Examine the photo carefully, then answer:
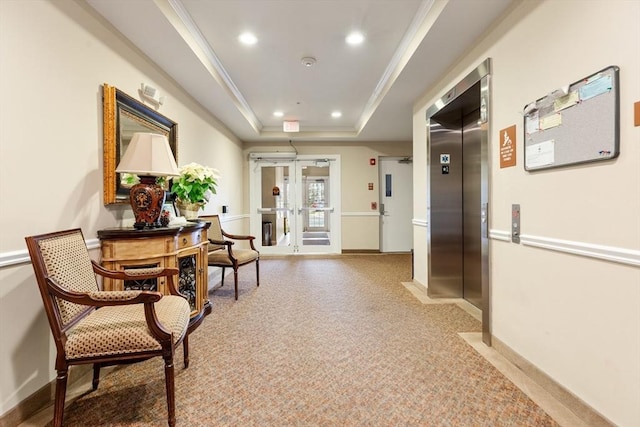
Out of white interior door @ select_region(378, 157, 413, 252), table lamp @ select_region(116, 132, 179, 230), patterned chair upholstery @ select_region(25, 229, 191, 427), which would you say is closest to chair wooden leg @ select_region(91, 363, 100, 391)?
patterned chair upholstery @ select_region(25, 229, 191, 427)

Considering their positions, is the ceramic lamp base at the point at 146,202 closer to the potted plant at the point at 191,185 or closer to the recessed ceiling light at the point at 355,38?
the potted plant at the point at 191,185

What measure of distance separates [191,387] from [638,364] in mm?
2194

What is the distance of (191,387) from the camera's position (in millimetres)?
1755

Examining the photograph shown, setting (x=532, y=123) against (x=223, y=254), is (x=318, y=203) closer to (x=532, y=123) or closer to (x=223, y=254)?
(x=223, y=254)

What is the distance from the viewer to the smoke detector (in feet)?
10.2

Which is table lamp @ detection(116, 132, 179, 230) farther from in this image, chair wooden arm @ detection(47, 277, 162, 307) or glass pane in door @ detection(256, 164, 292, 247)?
glass pane in door @ detection(256, 164, 292, 247)

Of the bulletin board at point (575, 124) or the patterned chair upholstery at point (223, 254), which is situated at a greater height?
the bulletin board at point (575, 124)

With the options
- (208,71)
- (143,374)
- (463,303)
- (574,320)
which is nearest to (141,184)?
(143,374)

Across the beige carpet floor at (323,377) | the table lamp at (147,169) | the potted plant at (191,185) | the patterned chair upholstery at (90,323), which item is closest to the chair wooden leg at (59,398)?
the patterned chair upholstery at (90,323)

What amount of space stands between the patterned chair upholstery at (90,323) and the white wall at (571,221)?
2037mm

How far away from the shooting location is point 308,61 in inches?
124

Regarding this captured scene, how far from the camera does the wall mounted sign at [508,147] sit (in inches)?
77.9

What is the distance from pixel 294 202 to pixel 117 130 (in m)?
4.26

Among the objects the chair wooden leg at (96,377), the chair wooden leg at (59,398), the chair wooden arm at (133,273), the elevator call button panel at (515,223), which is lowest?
the chair wooden leg at (96,377)
